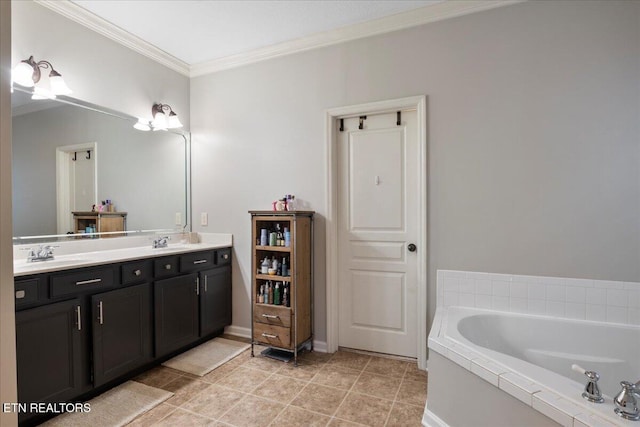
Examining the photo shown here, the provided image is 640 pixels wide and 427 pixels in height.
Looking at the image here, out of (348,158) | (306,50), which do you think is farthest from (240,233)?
(306,50)

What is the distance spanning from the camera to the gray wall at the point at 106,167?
216 centimetres

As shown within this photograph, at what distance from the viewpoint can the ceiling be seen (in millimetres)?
2355

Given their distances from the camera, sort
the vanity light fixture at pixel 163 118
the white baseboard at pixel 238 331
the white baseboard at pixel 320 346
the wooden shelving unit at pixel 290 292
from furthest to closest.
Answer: the white baseboard at pixel 238 331 → the vanity light fixture at pixel 163 118 → the white baseboard at pixel 320 346 → the wooden shelving unit at pixel 290 292

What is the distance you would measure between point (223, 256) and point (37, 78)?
190 cm

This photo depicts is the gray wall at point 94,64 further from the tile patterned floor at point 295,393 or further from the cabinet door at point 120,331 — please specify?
the tile patterned floor at point 295,393

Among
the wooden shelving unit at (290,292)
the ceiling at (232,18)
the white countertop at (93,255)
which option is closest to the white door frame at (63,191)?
the white countertop at (93,255)

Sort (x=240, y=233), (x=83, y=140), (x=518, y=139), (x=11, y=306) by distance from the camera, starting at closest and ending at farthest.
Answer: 1. (x=11, y=306)
2. (x=518, y=139)
3. (x=83, y=140)
4. (x=240, y=233)

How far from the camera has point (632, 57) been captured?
6.43 ft

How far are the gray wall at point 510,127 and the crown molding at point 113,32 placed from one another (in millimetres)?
1072

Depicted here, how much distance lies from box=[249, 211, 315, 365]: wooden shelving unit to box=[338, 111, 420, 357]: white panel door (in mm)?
299

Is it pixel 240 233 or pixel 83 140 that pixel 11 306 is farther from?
pixel 240 233

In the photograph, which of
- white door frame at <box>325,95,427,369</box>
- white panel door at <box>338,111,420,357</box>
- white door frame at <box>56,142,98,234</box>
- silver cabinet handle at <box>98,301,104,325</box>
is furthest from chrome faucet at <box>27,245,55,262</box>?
white panel door at <box>338,111,420,357</box>

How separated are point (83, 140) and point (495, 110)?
3.09 meters

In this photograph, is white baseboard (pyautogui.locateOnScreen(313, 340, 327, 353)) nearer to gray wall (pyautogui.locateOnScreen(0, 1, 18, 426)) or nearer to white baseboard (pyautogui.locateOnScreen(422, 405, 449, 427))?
white baseboard (pyautogui.locateOnScreen(422, 405, 449, 427))
